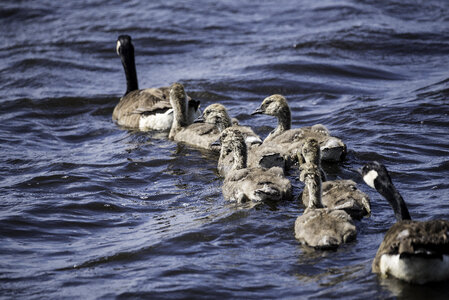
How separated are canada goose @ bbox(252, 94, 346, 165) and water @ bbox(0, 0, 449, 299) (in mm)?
291

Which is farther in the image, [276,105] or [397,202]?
[276,105]

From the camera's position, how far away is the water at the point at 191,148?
22.7 feet

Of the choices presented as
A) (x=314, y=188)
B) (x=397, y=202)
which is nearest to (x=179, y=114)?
(x=314, y=188)

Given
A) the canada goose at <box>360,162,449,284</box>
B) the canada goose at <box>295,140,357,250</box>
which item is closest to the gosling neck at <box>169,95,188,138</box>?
the canada goose at <box>295,140,357,250</box>

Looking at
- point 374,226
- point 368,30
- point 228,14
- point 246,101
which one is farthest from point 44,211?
point 228,14

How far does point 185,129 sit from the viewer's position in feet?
39.1

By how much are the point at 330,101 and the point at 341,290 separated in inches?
307

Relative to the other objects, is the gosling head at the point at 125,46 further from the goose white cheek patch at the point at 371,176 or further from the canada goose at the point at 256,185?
the goose white cheek patch at the point at 371,176

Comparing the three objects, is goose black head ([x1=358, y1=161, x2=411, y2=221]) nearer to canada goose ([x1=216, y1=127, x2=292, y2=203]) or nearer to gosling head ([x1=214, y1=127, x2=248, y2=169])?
canada goose ([x1=216, y1=127, x2=292, y2=203])

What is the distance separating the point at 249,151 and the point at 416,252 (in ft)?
14.5

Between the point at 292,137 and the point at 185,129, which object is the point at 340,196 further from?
the point at 185,129

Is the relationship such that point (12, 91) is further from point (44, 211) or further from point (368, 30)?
point (368, 30)

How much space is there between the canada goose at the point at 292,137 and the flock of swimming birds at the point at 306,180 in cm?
1

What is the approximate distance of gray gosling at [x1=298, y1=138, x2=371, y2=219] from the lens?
7.74 meters
